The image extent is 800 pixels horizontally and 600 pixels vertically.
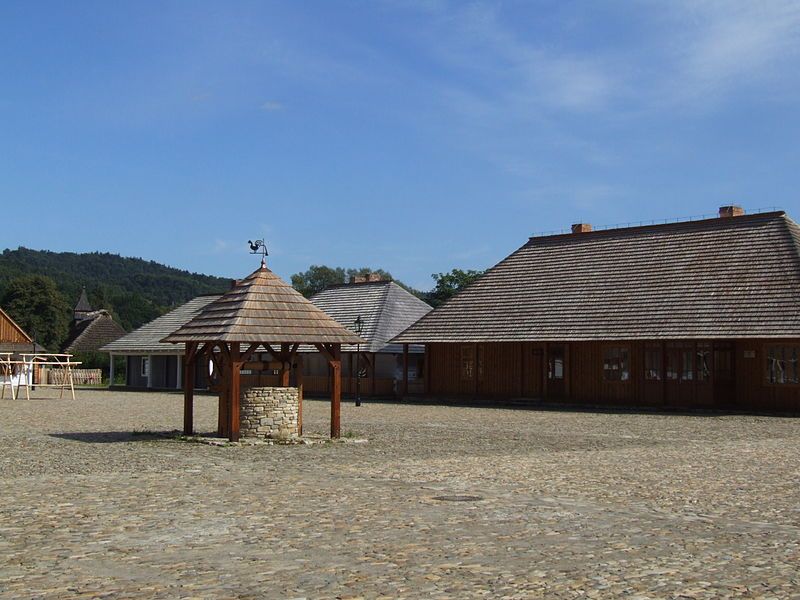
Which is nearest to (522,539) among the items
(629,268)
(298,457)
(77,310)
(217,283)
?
(298,457)

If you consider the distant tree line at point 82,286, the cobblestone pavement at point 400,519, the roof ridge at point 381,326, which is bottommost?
the cobblestone pavement at point 400,519

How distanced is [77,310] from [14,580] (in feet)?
280

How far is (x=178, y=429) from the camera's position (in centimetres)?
2130

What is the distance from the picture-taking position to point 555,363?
35.2 meters

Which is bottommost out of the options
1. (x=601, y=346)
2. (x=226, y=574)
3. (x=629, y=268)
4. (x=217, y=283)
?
(x=226, y=574)

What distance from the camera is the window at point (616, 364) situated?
33031 mm

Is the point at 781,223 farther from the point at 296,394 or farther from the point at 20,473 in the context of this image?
the point at 20,473

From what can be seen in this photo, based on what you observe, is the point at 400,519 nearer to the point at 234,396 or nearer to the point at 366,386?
Result: the point at 234,396

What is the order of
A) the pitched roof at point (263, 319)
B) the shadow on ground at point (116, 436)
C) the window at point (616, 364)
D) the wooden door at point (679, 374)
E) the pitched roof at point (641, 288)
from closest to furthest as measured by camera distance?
the pitched roof at point (263, 319), the shadow on ground at point (116, 436), the pitched roof at point (641, 288), the wooden door at point (679, 374), the window at point (616, 364)

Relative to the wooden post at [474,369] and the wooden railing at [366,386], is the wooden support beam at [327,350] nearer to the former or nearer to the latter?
the wooden post at [474,369]

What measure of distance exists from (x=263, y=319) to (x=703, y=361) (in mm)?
17481

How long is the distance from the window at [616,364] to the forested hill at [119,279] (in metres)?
96.3

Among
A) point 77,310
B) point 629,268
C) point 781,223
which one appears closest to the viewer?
point 781,223

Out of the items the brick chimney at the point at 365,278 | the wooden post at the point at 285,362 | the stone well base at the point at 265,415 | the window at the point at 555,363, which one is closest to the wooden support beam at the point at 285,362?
the wooden post at the point at 285,362
